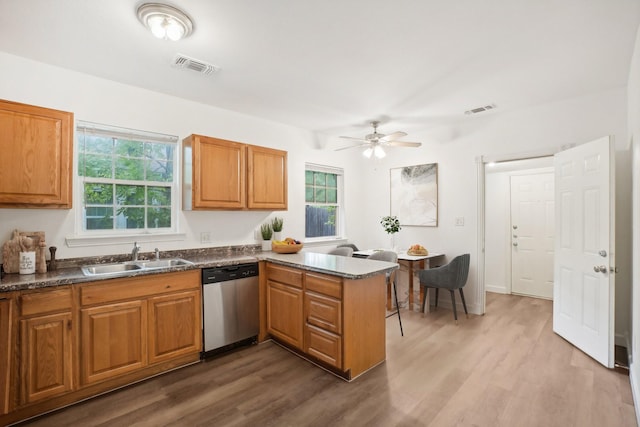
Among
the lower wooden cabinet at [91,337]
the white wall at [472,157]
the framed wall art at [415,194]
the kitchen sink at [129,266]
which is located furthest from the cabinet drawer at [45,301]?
the framed wall art at [415,194]

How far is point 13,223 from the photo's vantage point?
2475mm

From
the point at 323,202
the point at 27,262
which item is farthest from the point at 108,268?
the point at 323,202

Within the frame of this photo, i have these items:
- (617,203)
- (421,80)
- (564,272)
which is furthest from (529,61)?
(564,272)

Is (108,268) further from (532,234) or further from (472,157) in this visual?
(532,234)

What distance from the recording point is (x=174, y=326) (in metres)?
2.68

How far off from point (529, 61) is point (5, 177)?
4249 millimetres

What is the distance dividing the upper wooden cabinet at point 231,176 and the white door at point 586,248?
3.20m

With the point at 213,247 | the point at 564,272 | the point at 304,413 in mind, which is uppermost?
the point at 213,247

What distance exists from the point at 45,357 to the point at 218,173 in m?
2.04

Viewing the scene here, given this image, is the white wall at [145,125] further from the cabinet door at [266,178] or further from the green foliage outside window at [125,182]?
the cabinet door at [266,178]

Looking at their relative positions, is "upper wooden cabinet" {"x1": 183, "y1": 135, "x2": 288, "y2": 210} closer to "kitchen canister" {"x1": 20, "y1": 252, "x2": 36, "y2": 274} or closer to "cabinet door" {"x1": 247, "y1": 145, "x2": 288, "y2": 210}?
"cabinet door" {"x1": 247, "y1": 145, "x2": 288, "y2": 210}

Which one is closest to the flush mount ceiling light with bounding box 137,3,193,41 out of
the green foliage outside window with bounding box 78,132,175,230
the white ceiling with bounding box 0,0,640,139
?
the white ceiling with bounding box 0,0,640,139

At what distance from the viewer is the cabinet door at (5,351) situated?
76.3 inches

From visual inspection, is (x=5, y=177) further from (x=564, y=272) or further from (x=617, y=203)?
(x=617, y=203)
